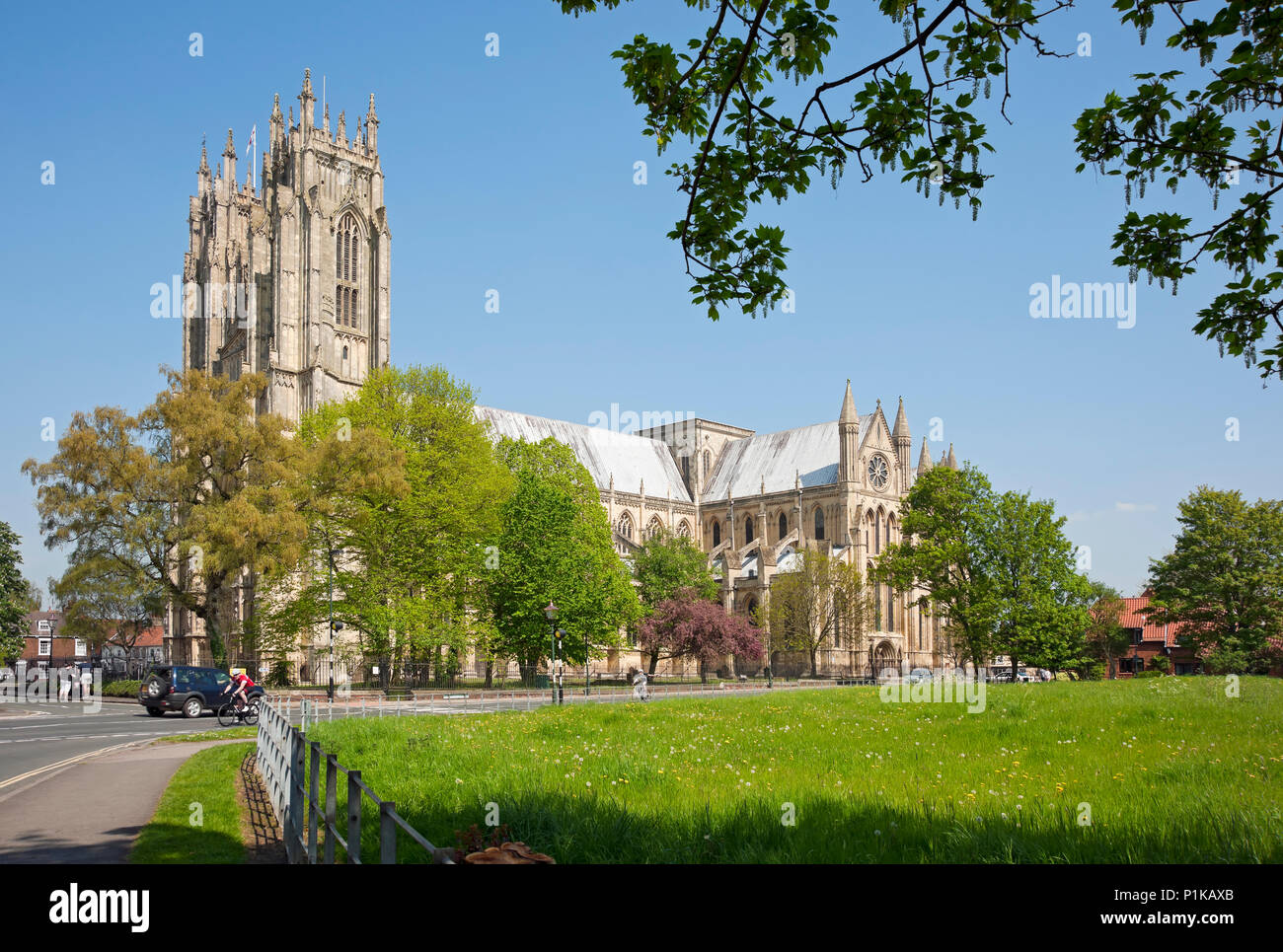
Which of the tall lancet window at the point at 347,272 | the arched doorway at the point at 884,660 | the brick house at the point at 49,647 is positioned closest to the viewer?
the tall lancet window at the point at 347,272

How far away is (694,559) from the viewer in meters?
70.4

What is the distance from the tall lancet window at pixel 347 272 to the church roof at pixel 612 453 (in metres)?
13.9

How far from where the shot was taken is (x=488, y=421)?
5169cm

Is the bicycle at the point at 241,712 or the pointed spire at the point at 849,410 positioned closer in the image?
the bicycle at the point at 241,712

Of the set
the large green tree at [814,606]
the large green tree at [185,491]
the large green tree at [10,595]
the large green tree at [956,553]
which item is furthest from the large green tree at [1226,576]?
the large green tree at [10,595]

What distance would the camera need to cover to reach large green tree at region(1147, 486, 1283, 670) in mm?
54094

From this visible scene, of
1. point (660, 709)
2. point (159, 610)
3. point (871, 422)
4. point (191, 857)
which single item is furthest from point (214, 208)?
point (191, 857)

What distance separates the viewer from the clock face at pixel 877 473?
276ft

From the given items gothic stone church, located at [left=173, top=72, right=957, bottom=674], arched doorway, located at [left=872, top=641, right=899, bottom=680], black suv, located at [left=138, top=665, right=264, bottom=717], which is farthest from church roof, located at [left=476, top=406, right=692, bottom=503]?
black suv, located at [left=138, top=665, right=264, bottom=717]

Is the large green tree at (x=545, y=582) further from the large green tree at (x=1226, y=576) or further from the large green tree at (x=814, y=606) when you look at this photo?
the large green tree at (x=1226, y=576)

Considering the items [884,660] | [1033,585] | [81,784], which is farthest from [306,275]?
[81,784]

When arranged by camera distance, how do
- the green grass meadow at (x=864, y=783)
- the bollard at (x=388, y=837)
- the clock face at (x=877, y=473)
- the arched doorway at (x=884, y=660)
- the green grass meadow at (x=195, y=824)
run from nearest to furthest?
the bollard at (x=388, y=837)
the green grass meadow at (x=864, y=783)
the green grass meadow at (x=195, y=824)
the arched doorway at (x=884, y=660)
the clock face at (x=877, y=473)

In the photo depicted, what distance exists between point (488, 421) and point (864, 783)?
43.7 m
